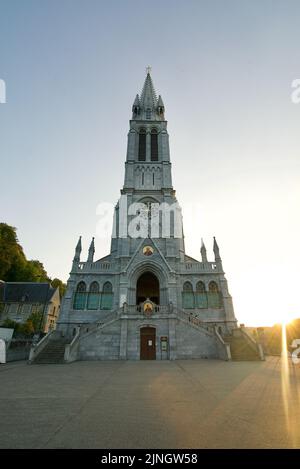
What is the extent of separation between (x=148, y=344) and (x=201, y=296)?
9.13m

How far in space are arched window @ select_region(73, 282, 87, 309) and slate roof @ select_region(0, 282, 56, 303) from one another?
1844 centimetres

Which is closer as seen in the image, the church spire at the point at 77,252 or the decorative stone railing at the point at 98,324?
the decorative stone railing at the point at 98,324

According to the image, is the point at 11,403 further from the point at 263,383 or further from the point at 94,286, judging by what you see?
the point at 94,286

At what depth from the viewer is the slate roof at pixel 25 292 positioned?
4081 cm

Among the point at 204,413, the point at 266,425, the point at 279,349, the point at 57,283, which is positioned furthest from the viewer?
the point at 57,283

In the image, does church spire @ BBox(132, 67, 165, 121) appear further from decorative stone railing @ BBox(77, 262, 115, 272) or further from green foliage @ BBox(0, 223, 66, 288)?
green foliage @ BBox(0, 223, 66, 288)

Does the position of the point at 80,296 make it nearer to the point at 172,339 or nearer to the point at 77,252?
the point at 77,252

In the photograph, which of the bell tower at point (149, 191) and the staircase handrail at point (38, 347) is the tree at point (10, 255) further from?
the staircase handrail at point (38, 347)

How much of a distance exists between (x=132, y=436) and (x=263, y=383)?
26.3ft

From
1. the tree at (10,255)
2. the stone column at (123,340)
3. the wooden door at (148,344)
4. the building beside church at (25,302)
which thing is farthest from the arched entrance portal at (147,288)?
the tree at (10,255)

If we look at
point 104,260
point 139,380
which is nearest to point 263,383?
point 139,380

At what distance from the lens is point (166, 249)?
98.0 ft

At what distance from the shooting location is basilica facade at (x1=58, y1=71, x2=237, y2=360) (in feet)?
69.9

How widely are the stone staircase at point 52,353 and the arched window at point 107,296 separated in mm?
5890
